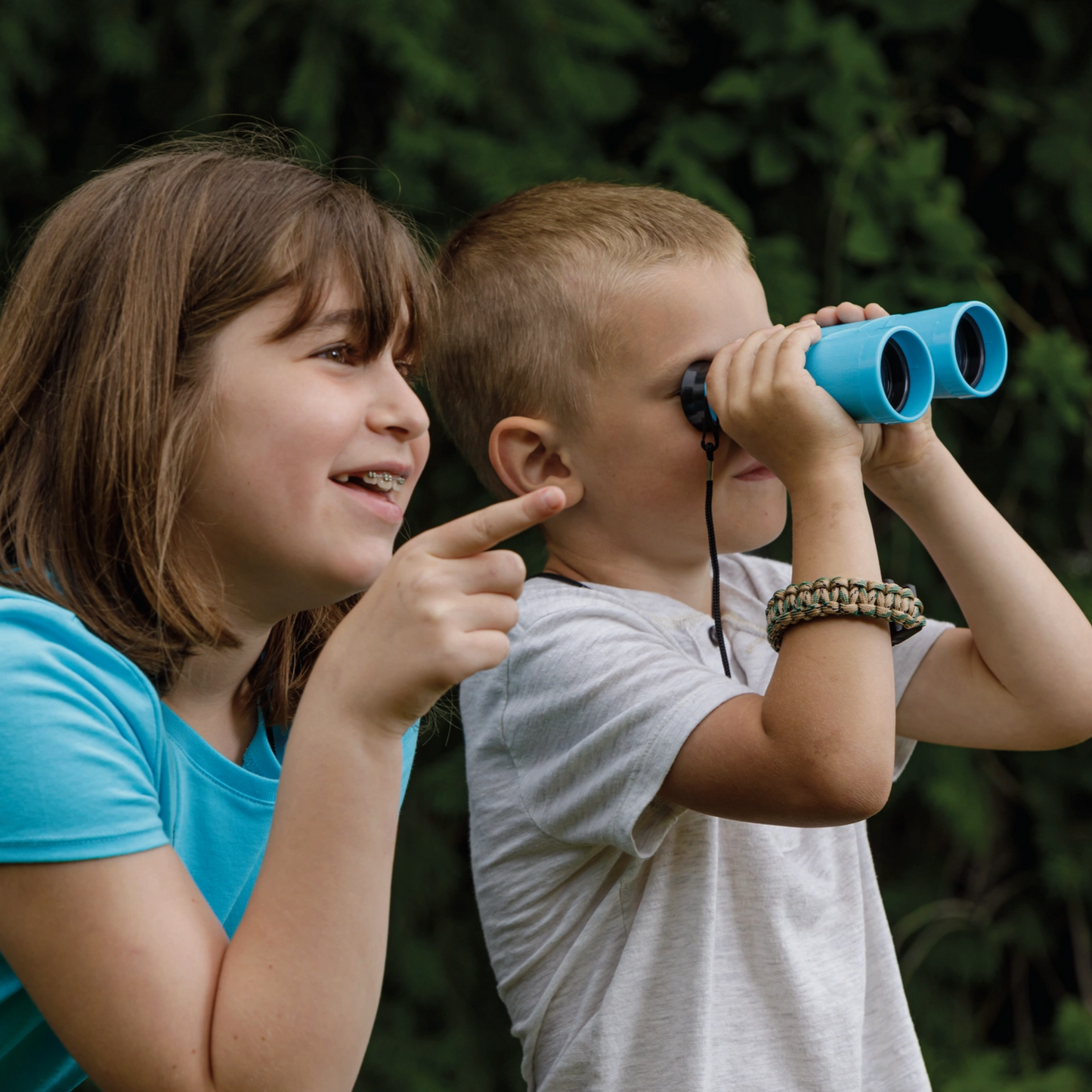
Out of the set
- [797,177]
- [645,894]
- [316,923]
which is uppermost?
[797,177]

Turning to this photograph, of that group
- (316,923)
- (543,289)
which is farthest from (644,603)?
(316,923)

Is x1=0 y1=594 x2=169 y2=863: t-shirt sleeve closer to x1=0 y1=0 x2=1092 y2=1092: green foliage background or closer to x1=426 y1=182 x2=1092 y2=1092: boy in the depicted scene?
x1=426 y1=182 x2=1092 y2=1092: boy

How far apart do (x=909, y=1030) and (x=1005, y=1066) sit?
1276 mm

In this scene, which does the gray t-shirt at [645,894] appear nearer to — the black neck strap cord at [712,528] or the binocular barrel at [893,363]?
the black neck strap cord at [712,528]

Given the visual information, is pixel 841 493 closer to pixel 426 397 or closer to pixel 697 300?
pixel 697 300

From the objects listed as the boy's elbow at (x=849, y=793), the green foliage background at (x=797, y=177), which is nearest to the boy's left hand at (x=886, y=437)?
the boy's elbow at (x=849, y=793)

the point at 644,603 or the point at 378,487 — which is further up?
the point at 378,487

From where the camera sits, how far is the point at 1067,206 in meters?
2.28

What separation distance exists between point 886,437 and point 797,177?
1.05 metres

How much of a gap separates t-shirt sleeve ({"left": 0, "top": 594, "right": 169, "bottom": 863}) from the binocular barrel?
70 cm

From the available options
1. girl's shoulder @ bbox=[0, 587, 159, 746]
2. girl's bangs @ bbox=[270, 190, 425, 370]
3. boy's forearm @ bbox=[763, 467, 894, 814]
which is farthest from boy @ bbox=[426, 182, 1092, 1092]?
girl's shoulder @ bbox=[0, 587, 159, 746]

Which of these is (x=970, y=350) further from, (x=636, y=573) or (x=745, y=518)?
(x=636, y=573)

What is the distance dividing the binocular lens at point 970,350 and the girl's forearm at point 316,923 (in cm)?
73

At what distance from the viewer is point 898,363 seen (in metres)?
1.15
